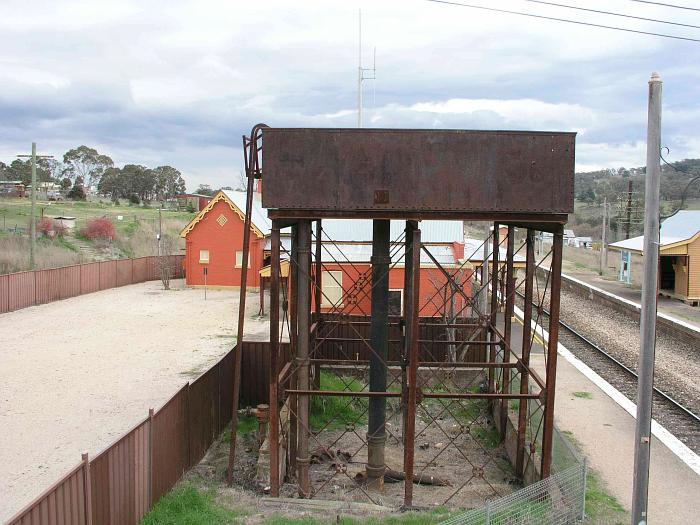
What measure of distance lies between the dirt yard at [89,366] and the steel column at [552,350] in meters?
8.77

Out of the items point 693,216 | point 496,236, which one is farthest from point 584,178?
point 496,236

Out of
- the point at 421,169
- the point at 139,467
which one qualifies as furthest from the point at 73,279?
the point at 421,169

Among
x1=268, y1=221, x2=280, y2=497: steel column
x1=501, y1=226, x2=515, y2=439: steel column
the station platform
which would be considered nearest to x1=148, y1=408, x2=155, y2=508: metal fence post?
x1=268, y1=221, x2=280, y2=497: steel column

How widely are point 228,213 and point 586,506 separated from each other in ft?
110

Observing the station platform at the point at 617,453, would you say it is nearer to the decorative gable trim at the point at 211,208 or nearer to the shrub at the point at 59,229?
the decorative gable trim at the point at 211,208

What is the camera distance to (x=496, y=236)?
14.9 m

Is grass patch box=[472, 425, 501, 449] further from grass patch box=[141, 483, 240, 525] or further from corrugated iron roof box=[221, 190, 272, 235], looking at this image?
corrugated iron roof box=[221, 190, 272, 235]

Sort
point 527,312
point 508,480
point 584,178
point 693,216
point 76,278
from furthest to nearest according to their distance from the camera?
point 584,178, point 693,216, point 76,278, point 527,312, point 508,480

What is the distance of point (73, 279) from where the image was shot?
36625 millimetres

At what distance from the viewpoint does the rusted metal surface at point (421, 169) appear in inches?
424

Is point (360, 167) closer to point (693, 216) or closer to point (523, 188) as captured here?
point (523, 188)

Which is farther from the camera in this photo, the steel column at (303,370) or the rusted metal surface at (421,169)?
the steel column at (303,370)

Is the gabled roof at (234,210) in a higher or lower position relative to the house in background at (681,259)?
higher

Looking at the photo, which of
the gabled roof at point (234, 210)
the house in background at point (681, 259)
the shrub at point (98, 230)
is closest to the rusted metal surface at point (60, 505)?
the house in background at point (681, 259)
